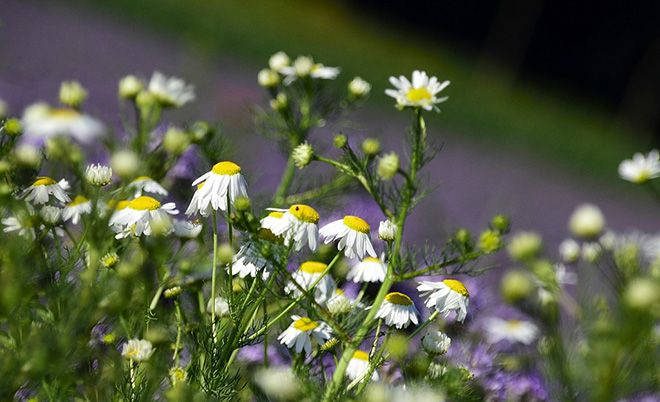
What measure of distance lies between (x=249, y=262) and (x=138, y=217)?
94 millimetres

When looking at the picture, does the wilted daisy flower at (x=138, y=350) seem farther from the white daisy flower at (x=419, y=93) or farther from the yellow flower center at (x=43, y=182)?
the white daisy flower at (x=419, y=93)

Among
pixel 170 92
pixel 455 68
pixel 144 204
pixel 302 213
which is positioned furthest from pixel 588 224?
pixel 455 68

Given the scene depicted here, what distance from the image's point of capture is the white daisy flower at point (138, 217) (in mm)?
755

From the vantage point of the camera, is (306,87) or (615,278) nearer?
(615,278)

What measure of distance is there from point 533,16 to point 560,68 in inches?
35.4

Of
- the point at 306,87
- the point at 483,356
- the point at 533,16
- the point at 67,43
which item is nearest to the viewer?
the point at 483,356

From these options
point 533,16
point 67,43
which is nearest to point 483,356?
point 67,43

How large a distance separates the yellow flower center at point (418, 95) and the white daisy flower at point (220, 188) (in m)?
0.18

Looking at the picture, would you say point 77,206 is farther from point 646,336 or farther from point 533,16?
point 533,16

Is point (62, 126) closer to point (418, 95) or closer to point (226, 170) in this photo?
point (226, 170)

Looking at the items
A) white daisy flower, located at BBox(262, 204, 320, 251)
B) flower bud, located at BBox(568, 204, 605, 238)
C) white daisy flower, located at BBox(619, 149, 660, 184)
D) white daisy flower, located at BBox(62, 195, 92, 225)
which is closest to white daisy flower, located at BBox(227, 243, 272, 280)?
white daisy flower, located at BBox(262, 204, 320, 251)

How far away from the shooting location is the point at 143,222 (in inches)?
30.0

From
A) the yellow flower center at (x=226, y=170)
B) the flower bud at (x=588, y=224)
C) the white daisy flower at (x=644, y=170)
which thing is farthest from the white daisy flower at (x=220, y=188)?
the white daisy flower at (x=644, y=170)

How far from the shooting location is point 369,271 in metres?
0.86
